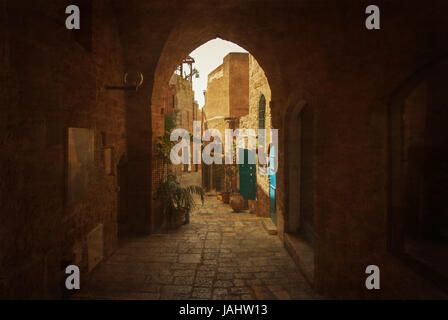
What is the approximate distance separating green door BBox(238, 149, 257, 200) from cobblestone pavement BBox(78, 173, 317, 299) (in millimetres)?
4599

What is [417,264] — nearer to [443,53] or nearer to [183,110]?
[443,53]

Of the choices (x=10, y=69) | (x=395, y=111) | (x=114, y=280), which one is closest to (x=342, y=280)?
(x=395, y=111)

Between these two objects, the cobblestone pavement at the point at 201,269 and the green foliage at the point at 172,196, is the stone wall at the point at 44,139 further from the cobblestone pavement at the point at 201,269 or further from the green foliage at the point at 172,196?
the green foliage at the point at 172,196

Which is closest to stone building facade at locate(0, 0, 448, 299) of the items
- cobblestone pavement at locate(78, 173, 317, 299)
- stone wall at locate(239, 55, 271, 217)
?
cobblestone pavement at locate(78, 173, 317, 299)

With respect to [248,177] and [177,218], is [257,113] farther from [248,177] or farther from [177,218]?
[177,218]

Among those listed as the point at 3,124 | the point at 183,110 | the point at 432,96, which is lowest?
the point at 3,124

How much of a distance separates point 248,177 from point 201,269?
7.34 meters

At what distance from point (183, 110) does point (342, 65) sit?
21.9 m

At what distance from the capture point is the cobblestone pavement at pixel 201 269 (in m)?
4.26

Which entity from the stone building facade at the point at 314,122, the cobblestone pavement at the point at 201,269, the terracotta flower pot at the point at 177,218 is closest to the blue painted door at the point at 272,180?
the cobblestone pavement at the point at 201,269

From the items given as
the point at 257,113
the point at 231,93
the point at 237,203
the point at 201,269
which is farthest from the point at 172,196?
the point at 231,93

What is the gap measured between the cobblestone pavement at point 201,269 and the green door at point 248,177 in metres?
4.60
